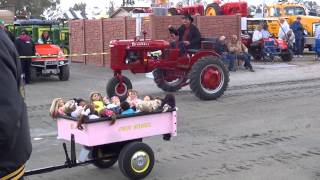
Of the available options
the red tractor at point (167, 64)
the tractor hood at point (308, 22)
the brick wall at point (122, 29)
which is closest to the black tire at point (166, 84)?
the red tractor at point (167, 64)

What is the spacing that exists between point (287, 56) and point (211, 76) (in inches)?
405

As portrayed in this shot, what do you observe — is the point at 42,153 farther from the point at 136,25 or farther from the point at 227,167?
the point at 136,25

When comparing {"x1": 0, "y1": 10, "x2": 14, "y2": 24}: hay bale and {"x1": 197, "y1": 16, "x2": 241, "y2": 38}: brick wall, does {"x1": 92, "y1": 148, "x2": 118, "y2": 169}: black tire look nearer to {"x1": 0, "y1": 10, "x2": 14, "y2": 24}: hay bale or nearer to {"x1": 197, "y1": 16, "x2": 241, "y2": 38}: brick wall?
{"x1": 0, "y1": 10, "x2": 14, "y2": 24}: hay bale

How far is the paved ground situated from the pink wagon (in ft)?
0.82

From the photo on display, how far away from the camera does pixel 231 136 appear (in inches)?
314

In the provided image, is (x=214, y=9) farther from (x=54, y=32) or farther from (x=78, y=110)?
(x=78, y=110)

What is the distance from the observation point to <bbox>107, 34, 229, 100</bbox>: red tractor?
1167 cm

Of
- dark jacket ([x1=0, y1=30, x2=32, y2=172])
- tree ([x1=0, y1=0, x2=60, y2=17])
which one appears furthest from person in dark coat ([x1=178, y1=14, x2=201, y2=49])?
tree ([x1=0, y1=0, x2=60, y2=17])

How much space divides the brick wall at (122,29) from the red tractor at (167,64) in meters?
6.36

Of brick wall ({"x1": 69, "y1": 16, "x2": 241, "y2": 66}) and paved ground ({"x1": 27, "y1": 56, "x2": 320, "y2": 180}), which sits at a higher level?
brick wall ({"x1": 69, "y1": 16, "x2": 241, "y2": 66})

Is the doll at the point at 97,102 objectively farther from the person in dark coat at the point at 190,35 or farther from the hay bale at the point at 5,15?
the person in dark coat at the point at 190,35

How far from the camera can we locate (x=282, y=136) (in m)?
7.92

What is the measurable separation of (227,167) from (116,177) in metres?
1.24

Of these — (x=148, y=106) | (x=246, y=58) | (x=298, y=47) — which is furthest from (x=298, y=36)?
(x=148, y=106)
